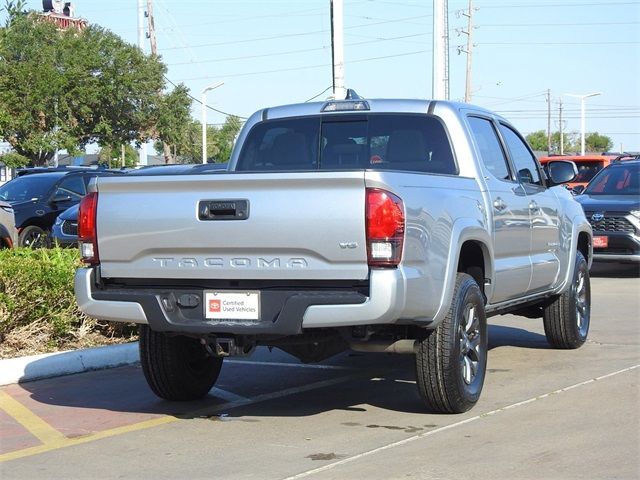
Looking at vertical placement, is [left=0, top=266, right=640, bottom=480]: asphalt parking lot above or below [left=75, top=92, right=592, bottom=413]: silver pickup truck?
below

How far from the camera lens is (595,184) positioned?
17.2 metres

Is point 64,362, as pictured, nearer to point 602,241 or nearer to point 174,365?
point 174,365

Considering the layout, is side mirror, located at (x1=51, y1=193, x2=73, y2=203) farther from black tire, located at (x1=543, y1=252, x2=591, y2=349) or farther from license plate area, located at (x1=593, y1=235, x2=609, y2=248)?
black tire, located at (x1=543, y1=252, x2=591, y2=349)

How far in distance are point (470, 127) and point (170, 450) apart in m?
3.27

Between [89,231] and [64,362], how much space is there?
7.89ft

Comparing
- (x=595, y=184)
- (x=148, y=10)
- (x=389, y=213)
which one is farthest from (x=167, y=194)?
(x=148, y=10)

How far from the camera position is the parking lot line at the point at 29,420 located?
6.50 m

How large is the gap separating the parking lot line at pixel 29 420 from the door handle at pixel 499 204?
333 centimetres

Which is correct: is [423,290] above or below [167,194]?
below

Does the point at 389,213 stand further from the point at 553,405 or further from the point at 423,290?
the point at 553,405

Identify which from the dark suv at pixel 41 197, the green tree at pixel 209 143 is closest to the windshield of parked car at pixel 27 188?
the dark suv at pixel 41 197

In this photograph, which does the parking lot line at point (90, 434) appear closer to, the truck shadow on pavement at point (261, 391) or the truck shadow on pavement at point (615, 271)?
the truck shadow on pavement at point (261, 391)

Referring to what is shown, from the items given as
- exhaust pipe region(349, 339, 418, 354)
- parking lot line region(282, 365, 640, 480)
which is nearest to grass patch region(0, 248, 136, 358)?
exhaust pipe region(349, 339, 418, 354)

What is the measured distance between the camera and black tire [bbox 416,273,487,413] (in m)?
6.36
